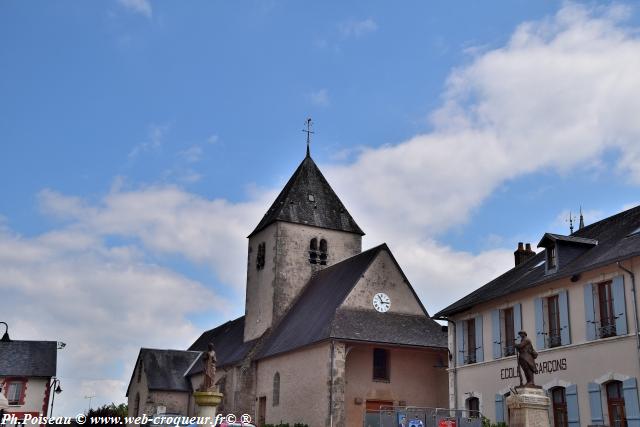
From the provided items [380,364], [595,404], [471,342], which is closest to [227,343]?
[380,364]

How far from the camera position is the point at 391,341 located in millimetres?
25141

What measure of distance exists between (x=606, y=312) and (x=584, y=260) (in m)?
1.49

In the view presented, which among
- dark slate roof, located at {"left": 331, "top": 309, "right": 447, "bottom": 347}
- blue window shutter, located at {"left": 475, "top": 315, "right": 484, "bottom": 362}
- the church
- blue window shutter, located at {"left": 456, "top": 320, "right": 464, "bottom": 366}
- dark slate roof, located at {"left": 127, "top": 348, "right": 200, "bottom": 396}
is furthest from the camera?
dark slate roof, located at {"left": 127, "top": 348, "right": 200, "bottom": 396}

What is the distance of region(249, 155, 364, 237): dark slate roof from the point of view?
34.6 meters

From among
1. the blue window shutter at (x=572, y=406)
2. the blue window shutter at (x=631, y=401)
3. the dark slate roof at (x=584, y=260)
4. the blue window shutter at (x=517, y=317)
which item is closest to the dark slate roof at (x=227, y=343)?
the dark slate roof at (x=584, y=260)

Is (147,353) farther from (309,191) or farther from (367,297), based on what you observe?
(367,297)

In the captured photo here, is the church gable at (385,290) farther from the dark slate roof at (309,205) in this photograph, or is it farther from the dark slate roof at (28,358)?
the dark slate roof at (28,358)

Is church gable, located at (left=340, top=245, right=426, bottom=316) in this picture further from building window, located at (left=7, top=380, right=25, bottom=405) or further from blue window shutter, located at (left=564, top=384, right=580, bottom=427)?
building window, located at (left=7, top=380, right=25, bottom=405)

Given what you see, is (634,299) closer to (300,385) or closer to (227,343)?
(300,385)

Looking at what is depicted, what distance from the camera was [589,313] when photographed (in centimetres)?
1727

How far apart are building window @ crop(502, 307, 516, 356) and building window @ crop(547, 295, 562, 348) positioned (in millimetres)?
1278

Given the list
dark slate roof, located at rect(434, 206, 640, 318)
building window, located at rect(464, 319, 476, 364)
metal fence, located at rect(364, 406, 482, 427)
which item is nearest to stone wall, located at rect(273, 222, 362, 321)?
dark slate roof, located at rect(434, 206, 640, 318)

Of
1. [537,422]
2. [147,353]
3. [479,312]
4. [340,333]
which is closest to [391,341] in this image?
[340,333]

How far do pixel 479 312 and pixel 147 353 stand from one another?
2313 cm
